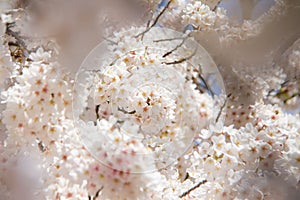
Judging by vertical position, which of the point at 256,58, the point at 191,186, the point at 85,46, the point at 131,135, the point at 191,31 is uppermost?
the point at 191,31

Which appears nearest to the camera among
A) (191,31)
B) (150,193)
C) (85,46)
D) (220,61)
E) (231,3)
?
(150,193)

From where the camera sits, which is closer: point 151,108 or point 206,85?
point 151,108

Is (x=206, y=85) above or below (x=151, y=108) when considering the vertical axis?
above

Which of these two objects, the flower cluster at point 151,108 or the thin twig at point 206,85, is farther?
the thin twig at point 206,85

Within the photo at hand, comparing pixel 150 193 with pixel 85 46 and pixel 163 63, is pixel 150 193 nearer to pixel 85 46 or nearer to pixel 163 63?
pixel 85 46

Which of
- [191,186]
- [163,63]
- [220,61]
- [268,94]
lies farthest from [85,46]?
[268,94]

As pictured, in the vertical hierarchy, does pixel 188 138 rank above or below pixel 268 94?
below

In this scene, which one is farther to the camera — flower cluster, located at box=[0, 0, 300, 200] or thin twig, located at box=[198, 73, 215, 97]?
thin twig, located at box=[198, 73, 215, 97]

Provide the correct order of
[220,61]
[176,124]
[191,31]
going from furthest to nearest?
[191,31], [176,124], [220,61]

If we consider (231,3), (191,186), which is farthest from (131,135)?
(231,3)

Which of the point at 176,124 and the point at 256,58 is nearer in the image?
the point at 256,58
